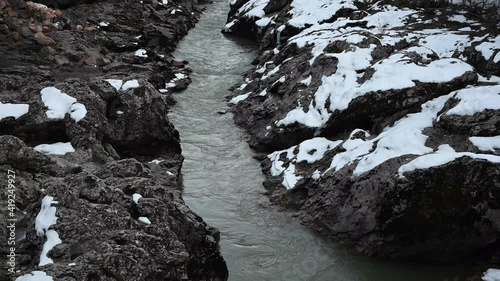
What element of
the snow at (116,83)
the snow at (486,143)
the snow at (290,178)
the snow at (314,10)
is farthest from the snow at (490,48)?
the snow at (116,83)

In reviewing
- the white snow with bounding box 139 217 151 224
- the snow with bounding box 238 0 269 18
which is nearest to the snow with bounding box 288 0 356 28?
the snow with bounding box 238 0 269 18

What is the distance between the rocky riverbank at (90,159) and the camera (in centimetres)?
660

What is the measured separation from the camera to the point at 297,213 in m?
11.6

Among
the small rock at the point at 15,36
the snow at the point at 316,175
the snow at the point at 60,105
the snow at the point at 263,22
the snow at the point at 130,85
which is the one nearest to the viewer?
the snow at the point at 60,105

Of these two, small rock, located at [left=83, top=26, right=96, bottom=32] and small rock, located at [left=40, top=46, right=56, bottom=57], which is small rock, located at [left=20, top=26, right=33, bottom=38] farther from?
small rock, located at [left=83, top=26, right=96, bottom=32]

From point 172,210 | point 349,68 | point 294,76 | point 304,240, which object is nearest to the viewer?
point 172,210

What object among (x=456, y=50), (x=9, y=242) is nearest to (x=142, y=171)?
(x=9, y=242)

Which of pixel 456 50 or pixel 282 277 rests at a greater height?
pixel 456 50

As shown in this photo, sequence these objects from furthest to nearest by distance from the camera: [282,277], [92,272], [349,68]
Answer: [349,68], [282,277], [92,272]

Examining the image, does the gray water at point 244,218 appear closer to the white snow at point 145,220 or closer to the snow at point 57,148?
the white snow at point 145,220

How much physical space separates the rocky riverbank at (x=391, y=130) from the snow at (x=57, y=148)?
5.16 metres

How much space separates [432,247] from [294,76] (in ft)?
28.5

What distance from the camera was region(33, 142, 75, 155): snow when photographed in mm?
11016

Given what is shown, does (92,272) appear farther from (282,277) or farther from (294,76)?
(294,76)
